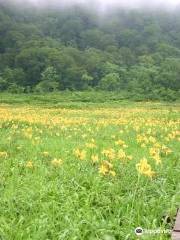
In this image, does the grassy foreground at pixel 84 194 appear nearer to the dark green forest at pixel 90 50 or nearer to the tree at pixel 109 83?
the dark green forest at pixel 90 50

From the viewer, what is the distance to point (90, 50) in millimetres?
95000

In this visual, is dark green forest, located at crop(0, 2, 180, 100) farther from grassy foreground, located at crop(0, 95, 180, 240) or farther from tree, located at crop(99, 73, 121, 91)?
grassy foreground, located at crop(0, 95, 180, 240)

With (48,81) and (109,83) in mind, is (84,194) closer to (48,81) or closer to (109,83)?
(48,81)

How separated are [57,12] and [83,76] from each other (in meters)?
43.9

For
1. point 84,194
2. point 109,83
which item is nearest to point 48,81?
point 109,83

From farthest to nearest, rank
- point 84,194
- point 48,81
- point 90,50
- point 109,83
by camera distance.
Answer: point 90,50 < point 109,83 < point 48,81 < point 84,194

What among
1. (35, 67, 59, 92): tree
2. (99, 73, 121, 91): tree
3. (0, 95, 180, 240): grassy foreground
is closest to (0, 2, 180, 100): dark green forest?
(99, 73, 121, 91): tree

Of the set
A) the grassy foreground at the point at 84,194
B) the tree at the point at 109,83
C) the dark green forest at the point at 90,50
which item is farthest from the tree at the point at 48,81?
the grassy foreground at the point at 84,194

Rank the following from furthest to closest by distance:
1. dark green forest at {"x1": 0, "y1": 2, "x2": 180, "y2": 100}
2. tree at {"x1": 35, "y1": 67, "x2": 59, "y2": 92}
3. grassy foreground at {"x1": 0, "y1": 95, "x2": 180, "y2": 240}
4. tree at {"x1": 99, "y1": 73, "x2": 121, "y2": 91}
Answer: tree at {"x1": 99, "y1": 73, "x2": 121, "y2": 91}, tree at {"x1": 35, "y1": 67, "x2": 59, "y2": 92}, dark green forest at {"x1": 0, "y1": 2, "x2": 180, "y2": 100}, grassy foreground at {"x1": 0, "y1": 95, "x2": 180, "y2": 240}

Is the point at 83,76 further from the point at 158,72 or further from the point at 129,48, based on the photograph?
the point at 129,48

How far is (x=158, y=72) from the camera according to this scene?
7019 cm

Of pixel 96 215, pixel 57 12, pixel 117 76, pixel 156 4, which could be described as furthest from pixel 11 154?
pixel 156 4

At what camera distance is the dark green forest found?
73.7m

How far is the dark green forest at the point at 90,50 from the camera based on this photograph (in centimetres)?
7369
